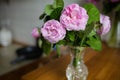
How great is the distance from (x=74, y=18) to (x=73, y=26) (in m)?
0.02

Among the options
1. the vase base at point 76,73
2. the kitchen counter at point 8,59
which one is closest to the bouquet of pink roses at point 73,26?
the vase base at point 76,73

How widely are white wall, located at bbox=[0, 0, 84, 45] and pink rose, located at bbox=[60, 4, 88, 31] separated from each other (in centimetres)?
102

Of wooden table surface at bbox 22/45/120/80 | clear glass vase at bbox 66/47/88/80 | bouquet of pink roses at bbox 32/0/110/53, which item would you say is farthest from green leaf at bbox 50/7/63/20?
wooden table surface at bbox 22/45/120/80

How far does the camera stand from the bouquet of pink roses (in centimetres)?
48

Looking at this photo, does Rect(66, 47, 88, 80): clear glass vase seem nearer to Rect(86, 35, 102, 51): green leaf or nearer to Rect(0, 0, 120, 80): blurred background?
Rect(86, 35, 102, 51): green leaf

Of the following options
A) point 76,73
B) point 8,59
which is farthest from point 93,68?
point 8,59

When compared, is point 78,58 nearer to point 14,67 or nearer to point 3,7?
point 14,67

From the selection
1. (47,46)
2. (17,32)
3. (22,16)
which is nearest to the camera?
(47,46)

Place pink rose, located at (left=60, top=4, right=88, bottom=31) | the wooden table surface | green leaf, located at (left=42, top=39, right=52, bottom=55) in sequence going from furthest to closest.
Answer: the wooden table surface
green leaf, located at (left=42, top=39, right=52, bottom=55)
pink rose, located at (left=60, top=4, right=88, bottom=31)

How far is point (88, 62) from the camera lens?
857 mm

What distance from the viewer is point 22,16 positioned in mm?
1681

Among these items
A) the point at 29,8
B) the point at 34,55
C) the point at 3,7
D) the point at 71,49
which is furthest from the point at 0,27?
the point at 71,49

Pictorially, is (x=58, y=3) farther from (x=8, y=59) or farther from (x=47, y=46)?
(x=8, y=59)

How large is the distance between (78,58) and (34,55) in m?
0.90
